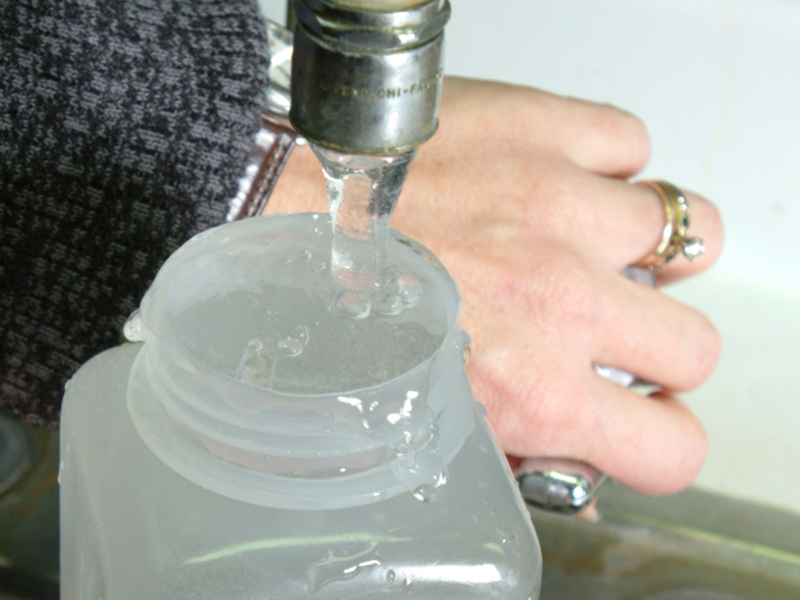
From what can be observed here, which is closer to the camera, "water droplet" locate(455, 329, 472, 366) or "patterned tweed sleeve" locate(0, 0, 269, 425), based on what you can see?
"water droplet" locate(455, 329, 472, 366)

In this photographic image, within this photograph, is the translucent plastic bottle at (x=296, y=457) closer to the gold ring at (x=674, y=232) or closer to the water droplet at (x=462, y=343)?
the water droplet at (x=462, y=343)

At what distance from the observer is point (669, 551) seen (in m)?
0.58

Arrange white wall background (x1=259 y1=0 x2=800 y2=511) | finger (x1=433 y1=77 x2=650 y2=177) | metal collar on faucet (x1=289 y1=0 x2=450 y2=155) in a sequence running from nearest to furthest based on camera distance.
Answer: metal collar on faucet (x1=289 y1=0 x2=450 y2=155) < finger (x1=433 y1=77 x2=650 y2=177) < white wall background (x1=259 y1=0 x2=800 y2=511)

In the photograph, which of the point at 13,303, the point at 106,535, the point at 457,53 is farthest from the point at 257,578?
the point at 457,53

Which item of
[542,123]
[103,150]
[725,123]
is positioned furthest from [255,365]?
[725,123]

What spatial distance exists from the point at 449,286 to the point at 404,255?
0.7 inches

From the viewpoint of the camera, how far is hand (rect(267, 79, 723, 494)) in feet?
1.22

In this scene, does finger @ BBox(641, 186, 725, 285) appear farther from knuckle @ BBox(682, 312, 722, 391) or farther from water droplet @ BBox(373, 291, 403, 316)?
water droplet @ BBox(373, 291, 403, 316)

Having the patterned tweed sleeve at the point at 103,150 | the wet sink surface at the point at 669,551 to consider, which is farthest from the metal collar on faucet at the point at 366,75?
the wet sink surface at the point at 669,551

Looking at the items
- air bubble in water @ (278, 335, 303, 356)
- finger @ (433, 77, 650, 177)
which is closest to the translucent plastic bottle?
air bubble in water @ (278, 335, 303, 356)

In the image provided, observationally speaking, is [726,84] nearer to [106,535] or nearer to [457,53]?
[457,53]

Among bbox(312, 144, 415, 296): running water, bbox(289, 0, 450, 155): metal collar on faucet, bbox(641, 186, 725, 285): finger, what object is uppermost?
bbox(289, 0, 450, 155): metal collar on faucet

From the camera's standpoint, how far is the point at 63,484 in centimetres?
26

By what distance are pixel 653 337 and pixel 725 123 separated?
329 mm
